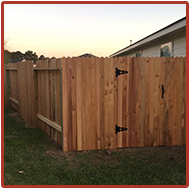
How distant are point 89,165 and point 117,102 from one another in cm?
145

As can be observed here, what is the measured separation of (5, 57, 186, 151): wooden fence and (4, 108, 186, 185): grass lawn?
283 mm

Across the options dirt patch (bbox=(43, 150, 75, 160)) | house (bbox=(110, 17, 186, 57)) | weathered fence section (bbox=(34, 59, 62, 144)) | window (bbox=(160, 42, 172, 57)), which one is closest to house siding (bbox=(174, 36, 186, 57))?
house (bbox=(110, 17, 186, 57))

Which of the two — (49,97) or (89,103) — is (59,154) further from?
(49,97)

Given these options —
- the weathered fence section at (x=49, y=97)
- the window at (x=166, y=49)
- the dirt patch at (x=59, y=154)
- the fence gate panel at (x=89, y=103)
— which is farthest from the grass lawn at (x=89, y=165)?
the window at (x=166, y=49)

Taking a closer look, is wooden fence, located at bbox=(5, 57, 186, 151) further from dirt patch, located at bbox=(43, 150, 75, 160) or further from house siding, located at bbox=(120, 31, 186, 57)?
house siding, located at bbox=(120, 31, 186, 57)

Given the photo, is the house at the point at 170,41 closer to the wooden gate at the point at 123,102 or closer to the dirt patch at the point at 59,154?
the wooden gate at the point at 123,102

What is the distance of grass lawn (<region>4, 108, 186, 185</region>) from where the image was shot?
12.2 ft

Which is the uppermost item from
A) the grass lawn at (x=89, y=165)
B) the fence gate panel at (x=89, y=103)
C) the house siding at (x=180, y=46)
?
the house siding at (x=180, y=46)

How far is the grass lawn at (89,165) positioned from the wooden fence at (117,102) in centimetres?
28

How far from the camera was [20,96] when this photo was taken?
8484mm

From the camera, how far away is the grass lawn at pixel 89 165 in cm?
371

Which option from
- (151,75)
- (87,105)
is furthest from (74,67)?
(151,75)

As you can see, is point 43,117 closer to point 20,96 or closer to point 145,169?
point 20,96

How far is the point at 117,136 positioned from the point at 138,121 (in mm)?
550
